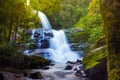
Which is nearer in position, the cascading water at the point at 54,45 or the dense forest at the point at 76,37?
the dense forest at the point at 76,37

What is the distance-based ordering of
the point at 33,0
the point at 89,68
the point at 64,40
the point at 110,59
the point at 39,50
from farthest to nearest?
1. the point at 64,40
2. the point at 39,50
3. the point at 33,0
4. the point at 89,68
5. the point at 110,59

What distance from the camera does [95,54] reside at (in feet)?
39.3

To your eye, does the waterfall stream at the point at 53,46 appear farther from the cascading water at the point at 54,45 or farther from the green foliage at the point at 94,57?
the green foliage at the point at 94,57

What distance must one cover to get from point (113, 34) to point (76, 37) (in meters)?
26.2

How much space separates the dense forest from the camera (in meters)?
2.04

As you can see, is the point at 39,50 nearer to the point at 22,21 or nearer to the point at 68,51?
the point at 68,51

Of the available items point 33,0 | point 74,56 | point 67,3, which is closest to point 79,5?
point 67,3

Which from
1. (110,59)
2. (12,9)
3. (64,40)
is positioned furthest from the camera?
(64,40)

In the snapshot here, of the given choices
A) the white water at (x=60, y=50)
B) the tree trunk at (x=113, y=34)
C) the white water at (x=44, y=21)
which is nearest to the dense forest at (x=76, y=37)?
the tree trunk at (x=113, y=34)

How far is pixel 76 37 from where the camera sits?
28156mm

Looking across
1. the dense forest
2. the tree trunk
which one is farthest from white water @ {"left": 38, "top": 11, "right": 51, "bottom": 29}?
the tree trunk

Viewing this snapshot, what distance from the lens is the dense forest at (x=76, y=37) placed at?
2037mm

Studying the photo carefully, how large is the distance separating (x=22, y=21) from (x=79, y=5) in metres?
21.1

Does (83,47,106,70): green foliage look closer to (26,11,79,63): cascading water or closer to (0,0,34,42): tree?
(0,0,34,42): tree
